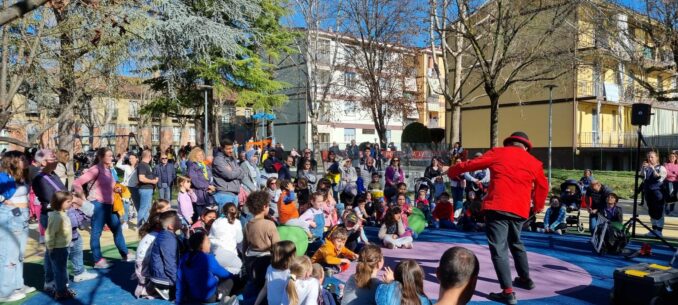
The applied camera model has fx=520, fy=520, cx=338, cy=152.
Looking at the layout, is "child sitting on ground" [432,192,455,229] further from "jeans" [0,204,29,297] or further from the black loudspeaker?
"jeans" [0,204,29,297]

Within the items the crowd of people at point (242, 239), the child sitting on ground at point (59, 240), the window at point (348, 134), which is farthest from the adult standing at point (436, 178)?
the window at point (348, 134)

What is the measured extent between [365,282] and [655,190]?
25.5 feet

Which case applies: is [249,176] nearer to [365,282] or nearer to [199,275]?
[199,275]

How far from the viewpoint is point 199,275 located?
5617 mm

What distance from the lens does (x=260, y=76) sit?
2150 centimetres

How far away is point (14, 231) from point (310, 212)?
4.18 metres

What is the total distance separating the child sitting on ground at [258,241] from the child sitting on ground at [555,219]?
21.9ft

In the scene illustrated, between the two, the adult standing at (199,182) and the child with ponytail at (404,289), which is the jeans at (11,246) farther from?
the child with ponytail at (404,289)

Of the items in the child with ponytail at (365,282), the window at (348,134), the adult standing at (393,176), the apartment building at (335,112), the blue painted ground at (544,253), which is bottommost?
the blue painted ground at (544,253)

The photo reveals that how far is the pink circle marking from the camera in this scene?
6.04 m

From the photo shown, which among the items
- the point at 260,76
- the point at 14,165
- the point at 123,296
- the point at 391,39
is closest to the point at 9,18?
the point at 14,165

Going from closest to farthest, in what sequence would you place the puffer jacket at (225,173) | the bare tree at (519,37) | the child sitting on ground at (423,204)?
the puffer jacket at (225,173), the child sitting on ground at (423,204), the bare tree at (519,37)

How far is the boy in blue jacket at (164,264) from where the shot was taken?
19.1 ft

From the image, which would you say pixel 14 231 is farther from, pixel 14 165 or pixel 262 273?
pixel 262 273
